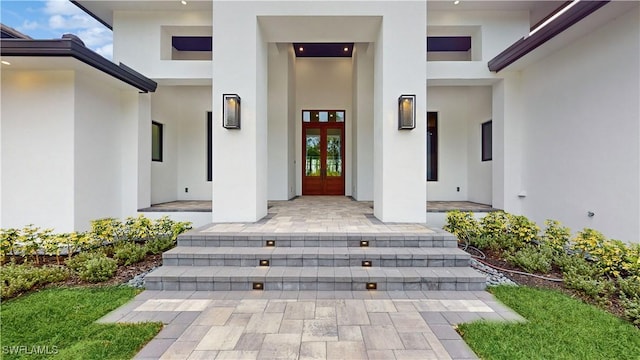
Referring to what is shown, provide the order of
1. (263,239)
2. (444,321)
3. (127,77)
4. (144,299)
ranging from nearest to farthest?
(444,321) < (144,299) < (263,239) < (127,77)

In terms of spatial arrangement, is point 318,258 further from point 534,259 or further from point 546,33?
point 546,33

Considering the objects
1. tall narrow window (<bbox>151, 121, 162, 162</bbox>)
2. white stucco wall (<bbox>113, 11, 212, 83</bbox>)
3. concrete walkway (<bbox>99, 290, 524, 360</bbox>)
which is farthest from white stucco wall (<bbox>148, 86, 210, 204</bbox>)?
concrete walkway (<bbox>99, 290, 524, 360</bbox>)

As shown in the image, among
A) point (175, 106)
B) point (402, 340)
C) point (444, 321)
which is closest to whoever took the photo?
point (402, 340)

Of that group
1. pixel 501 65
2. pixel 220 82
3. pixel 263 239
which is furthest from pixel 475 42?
pixel 263 239

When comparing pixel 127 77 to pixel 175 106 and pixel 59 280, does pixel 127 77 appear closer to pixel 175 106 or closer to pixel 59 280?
pixel 175 106

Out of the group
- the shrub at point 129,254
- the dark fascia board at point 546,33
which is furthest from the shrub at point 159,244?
the dark fascia board at point 546,33

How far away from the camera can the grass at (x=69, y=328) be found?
2352 mm

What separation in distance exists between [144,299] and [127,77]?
14.9 ft

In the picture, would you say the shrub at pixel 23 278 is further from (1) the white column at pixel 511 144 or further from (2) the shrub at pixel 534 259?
(1) the white column at pixel 511 144

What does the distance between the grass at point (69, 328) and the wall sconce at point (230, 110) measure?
2881 millimetres

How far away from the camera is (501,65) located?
20.4 feet

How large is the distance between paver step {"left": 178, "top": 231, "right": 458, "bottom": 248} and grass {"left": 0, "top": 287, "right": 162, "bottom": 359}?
1.03m

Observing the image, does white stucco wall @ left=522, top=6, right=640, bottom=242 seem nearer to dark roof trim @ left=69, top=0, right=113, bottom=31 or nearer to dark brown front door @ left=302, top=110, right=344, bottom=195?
dark brown front door @ left=302, top=110, right=344, bottom=195

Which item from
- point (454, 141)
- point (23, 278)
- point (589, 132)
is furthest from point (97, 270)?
point (454, 141)
